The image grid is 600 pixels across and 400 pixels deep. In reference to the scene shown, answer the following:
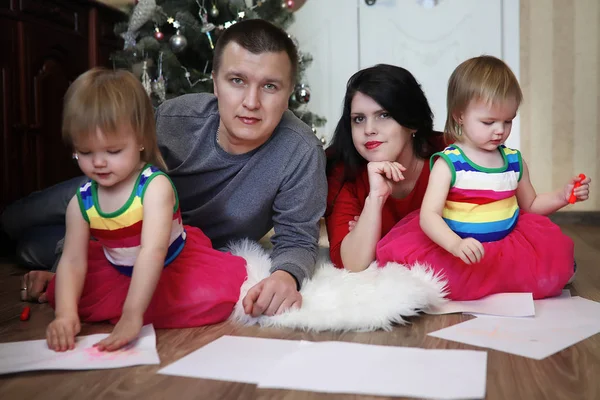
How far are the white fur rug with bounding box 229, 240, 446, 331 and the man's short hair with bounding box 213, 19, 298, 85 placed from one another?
56 centimetres

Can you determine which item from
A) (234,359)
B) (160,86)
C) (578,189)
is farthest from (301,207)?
(160,86)

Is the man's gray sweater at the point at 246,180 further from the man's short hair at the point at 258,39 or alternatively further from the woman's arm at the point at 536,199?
the woman's arm at the point at 536,199

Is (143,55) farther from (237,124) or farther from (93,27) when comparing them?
(237,124)

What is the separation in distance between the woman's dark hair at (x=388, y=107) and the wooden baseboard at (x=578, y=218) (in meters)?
2.15

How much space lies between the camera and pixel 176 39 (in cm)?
292

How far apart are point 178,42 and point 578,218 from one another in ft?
8.47

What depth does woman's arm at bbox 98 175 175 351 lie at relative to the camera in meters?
1.20

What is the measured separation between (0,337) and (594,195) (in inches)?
137

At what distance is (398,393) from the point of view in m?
0.95

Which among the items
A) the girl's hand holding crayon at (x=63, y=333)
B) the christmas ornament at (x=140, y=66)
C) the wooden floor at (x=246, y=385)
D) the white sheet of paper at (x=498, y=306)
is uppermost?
the christmas ornament at (x=140, y=66)

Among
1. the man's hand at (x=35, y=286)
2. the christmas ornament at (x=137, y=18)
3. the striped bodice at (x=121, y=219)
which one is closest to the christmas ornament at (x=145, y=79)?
the christmas ornament at (x=137, y=18)

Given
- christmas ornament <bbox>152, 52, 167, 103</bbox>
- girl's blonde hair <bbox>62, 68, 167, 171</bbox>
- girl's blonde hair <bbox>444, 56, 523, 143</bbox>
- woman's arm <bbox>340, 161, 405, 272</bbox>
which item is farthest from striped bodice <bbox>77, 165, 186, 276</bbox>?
christmas ornament <bbox>152, 52, 167, 103</bbox>

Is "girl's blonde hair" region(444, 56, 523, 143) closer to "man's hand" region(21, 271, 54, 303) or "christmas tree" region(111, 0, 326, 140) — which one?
"man's hand" region(21, 271, 54, 303)

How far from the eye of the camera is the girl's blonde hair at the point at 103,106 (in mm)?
1241
